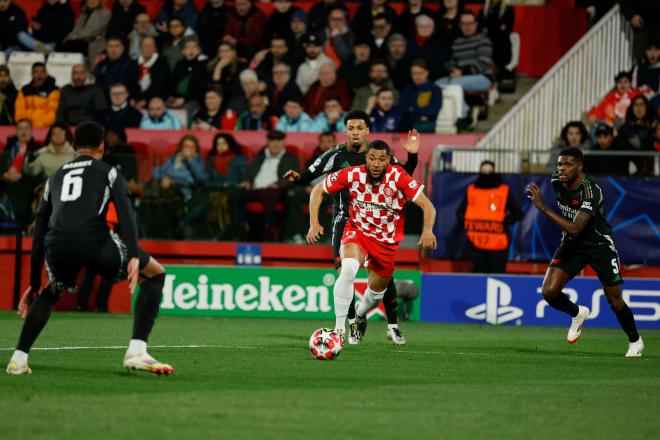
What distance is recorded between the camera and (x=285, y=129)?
789 inches

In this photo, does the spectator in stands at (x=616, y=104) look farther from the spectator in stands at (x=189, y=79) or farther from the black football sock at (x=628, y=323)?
the black football sock at (x=628, y=323)

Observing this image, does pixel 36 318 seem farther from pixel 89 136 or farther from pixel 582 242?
pixel 582 242

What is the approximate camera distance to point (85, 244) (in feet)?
28.7

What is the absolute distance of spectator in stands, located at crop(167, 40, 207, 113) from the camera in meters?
21.2

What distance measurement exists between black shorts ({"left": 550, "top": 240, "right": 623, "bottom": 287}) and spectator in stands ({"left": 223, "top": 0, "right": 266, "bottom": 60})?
1059 centimetres

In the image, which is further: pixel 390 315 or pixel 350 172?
pixel 390 315

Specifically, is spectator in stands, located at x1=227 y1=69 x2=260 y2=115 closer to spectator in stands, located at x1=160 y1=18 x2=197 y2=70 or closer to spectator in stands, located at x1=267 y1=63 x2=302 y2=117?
spectator in stands, located at x1=267 y1=63 x2=302 y2=117

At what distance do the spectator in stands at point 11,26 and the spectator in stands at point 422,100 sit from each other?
833 centimetres

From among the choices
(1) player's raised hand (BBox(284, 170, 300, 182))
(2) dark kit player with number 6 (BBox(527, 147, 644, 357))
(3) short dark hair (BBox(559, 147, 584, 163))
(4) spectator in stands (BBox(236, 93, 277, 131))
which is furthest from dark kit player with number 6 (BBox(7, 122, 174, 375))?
Answer: (4) spectator in stands (BBox(236, 93, 277, 131))

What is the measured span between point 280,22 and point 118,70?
3075mm

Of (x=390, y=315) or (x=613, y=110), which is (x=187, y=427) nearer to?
(x=390, y=315)

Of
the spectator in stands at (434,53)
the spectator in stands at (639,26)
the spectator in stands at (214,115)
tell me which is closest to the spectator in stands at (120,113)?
the spectator in stands at (214,115)

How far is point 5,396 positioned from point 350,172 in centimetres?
501

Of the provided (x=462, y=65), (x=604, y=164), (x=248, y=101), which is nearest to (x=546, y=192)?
(x=604, y=164)
